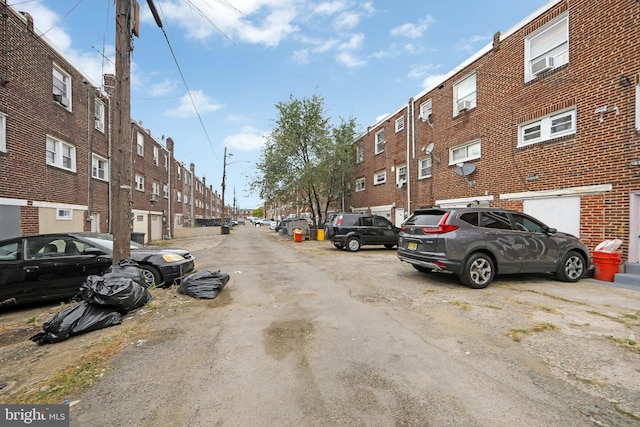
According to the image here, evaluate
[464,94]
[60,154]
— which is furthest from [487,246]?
[60,154]

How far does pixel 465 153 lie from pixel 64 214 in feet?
53.5

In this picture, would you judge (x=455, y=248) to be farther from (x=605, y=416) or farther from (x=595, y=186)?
(x=595, y=186)

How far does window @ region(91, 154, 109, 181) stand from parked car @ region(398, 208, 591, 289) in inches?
569

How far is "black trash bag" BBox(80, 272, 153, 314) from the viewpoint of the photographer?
4371 millimetres

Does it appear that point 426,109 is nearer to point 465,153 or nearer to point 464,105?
point 464,105

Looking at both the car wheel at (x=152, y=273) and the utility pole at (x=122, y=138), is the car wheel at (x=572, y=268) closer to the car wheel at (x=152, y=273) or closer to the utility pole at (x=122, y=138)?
the car wheel at (x=152, y=273)

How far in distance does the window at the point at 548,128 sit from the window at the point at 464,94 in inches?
112

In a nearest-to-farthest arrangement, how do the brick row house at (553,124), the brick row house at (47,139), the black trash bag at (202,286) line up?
the black trash bag at (202,286) < the brick row house at (553,124) < the brick row house at (47,139)

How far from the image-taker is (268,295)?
612 cm

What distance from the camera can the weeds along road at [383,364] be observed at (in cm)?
238

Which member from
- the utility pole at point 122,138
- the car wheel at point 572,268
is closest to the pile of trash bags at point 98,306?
the utility pole at point 122,138

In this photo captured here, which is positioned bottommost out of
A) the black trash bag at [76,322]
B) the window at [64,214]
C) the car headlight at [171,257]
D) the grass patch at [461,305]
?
the grass patch at [461,305]

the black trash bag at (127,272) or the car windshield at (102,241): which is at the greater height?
the car windshield at (102,241)

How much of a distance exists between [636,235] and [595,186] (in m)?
1.44
